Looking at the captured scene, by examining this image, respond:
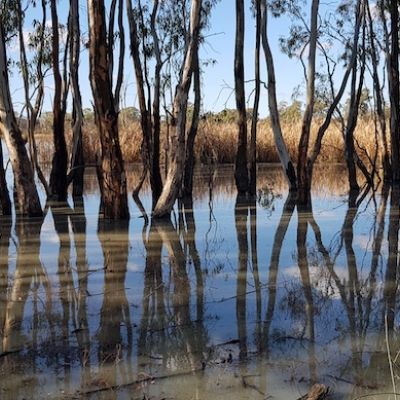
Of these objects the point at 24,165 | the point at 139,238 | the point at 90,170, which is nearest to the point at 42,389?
the point at 139,238

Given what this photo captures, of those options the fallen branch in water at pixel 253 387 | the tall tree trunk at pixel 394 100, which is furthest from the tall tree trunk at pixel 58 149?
the fallen branch in water at pixel 253 387

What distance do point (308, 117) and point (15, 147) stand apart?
496cm

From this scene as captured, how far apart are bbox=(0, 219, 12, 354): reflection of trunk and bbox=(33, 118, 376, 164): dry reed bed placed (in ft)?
41.4

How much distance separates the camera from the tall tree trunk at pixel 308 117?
1036 centimetres

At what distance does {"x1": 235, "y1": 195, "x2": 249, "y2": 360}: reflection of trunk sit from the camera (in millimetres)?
3346

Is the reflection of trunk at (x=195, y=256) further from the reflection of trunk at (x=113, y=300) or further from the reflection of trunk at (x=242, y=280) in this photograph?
the reflection of trunk at (x=113, y=300)

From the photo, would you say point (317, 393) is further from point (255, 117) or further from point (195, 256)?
point (255, 117)

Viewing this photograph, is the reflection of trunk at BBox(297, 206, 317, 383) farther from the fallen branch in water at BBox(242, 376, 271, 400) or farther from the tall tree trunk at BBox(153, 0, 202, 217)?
the tall tree trunk at BBox(153, 0, 202, 217)

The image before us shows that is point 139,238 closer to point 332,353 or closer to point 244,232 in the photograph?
point 244,232

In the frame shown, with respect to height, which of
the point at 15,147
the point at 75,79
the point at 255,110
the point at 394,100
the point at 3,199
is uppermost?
the point at 75,79

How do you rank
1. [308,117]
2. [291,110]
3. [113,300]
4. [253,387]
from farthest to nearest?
[291,110], [308,117], [113,300], [253,387]

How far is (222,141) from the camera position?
22.4 meters

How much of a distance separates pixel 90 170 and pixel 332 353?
775 inches

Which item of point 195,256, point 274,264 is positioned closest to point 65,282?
point 195,256
